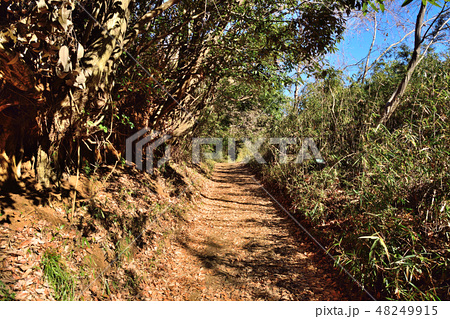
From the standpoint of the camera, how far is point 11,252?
2.45m

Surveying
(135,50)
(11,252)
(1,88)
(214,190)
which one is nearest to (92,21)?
(1,88)

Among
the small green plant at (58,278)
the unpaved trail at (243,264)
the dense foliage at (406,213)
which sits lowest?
the unpaved trail at (243,264)

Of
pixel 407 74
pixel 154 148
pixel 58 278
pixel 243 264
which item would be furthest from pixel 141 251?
pixel 407 74

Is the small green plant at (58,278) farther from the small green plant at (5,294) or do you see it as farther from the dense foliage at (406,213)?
the dense foliage at (406,213)

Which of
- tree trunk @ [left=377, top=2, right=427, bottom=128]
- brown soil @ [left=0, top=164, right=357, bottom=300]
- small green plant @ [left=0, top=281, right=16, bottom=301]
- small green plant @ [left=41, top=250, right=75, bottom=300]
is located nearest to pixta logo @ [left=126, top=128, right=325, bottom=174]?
brown soil @ [left=0, top=164, right=357, bottom=300]

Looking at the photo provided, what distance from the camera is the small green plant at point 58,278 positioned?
2.38 metres

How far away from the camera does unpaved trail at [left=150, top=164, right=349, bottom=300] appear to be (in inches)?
127

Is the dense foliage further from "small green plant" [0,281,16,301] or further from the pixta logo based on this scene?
"small green plant" [0,281,16,301]

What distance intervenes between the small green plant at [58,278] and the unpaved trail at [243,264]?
1.02 m

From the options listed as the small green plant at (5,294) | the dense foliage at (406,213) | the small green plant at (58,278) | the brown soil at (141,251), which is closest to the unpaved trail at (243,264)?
the brown soil at (141,251)

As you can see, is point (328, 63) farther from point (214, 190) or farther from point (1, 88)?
point (214, 190)

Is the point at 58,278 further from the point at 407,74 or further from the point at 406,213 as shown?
the point at 407,74

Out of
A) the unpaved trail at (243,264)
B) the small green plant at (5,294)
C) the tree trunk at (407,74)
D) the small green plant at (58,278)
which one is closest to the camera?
the small green plant at (5,294)

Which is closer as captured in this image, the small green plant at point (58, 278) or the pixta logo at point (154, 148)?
the small green plant at point (58, 278)
